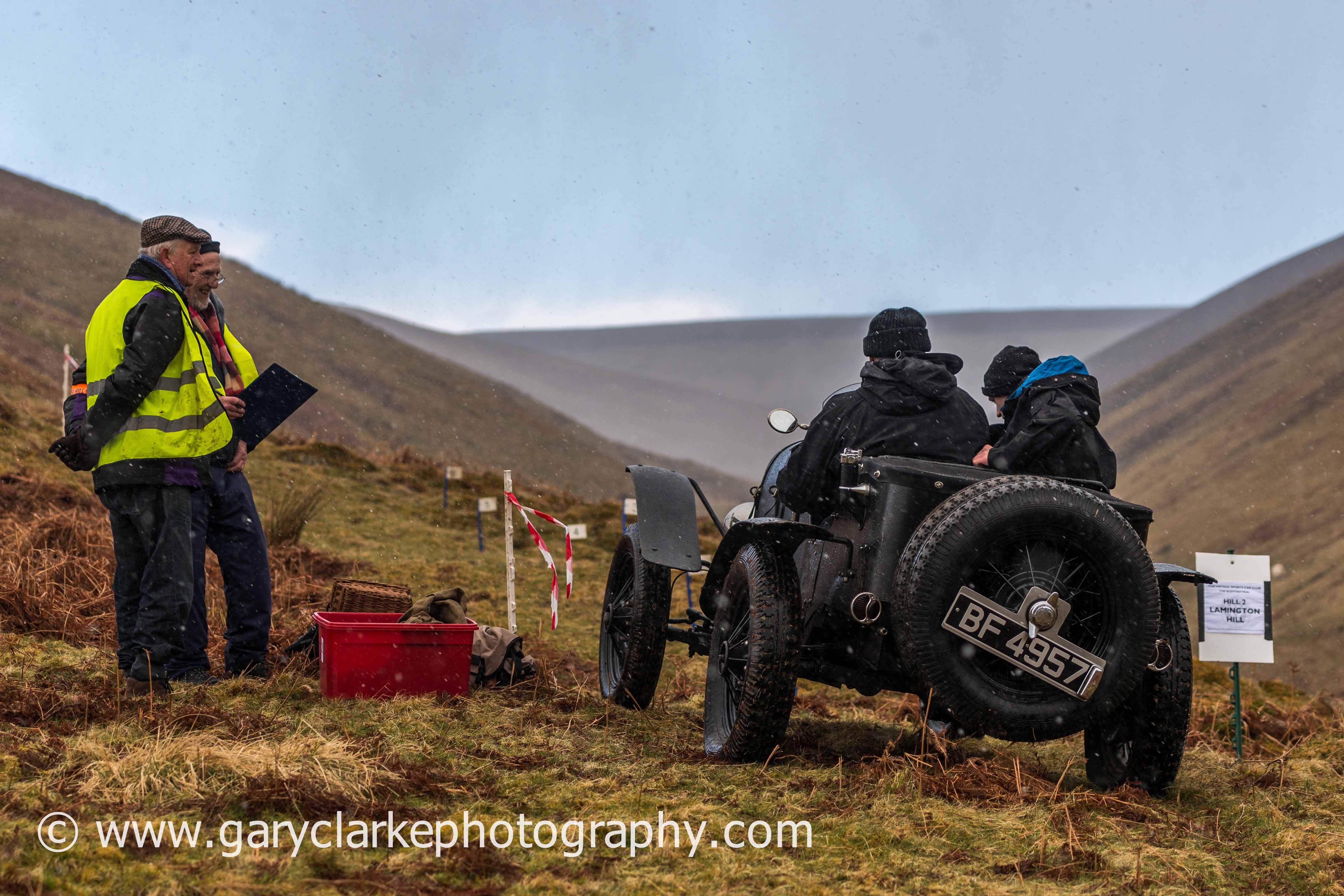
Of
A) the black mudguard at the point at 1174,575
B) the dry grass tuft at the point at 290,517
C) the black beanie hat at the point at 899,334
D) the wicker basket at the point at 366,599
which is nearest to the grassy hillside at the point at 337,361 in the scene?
the dry grass tuft at the point at 290,517

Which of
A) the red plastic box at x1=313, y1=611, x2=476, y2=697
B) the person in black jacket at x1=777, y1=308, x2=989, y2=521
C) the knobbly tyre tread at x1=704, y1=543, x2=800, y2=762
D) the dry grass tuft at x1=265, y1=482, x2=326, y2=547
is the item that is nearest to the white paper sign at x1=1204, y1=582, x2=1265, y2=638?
the person in black jacket at x1=777, y1=308, x2=989, y2=521

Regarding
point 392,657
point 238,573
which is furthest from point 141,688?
point 392,657

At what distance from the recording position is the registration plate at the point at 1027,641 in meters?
3.44

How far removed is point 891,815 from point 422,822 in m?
1.41

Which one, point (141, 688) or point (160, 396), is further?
point (160, 396)

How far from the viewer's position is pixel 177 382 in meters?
4.71

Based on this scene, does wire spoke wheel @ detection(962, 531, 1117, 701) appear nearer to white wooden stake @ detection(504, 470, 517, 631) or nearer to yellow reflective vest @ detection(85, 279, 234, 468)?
yellow reflective vest @ detection(85, 279, 234, 468)

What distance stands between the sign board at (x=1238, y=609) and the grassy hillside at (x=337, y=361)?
2921 centimetres

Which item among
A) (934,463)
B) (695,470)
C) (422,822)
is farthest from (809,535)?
(695,470)

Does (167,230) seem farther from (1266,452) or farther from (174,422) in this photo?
(1266,452)

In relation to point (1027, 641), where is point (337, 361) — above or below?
above

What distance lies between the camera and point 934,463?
3.98 metres

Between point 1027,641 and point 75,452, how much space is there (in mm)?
3872

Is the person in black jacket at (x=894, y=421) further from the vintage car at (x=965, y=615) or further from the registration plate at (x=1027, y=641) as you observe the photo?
the registration plate at (x=1027, y=641)
